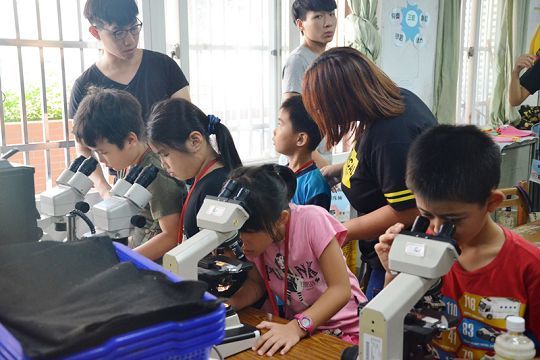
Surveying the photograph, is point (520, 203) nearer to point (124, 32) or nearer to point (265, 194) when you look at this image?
point (265, 194)

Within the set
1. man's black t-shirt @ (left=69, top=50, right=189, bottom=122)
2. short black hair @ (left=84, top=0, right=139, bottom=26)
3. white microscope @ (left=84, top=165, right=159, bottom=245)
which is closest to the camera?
white microscope @ (left=84, top=165, right=159, bottom=245)

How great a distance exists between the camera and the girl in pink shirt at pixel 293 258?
4.84 ft

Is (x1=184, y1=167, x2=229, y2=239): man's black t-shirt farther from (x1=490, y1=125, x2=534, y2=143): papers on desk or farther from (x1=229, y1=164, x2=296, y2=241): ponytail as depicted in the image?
(x1=490, y1=125, x2=534, y2=143): papers on desk

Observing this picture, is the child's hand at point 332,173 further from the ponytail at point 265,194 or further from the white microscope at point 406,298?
the white microscope at point 406,298

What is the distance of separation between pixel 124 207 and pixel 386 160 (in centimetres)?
Answer: 76

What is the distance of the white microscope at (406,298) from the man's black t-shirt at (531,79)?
2819mm

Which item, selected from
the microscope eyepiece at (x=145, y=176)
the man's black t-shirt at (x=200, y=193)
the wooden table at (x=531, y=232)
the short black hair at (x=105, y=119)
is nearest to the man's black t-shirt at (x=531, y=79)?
the wooden table at (x=531, y=232)

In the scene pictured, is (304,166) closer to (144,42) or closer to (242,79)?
(144,42)

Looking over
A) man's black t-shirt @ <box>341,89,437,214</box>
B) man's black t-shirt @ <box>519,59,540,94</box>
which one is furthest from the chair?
man's black t-shirt @ <box>341,89,437,214</box>

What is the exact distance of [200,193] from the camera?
1.70 m

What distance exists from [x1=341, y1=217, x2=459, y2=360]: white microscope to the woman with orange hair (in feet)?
2.38

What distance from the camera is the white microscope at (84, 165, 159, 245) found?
1.31 meters

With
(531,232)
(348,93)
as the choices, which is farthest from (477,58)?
(348,93)

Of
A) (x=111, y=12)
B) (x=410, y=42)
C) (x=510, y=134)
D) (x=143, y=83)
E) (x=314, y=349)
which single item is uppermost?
(x=111, y=12)
